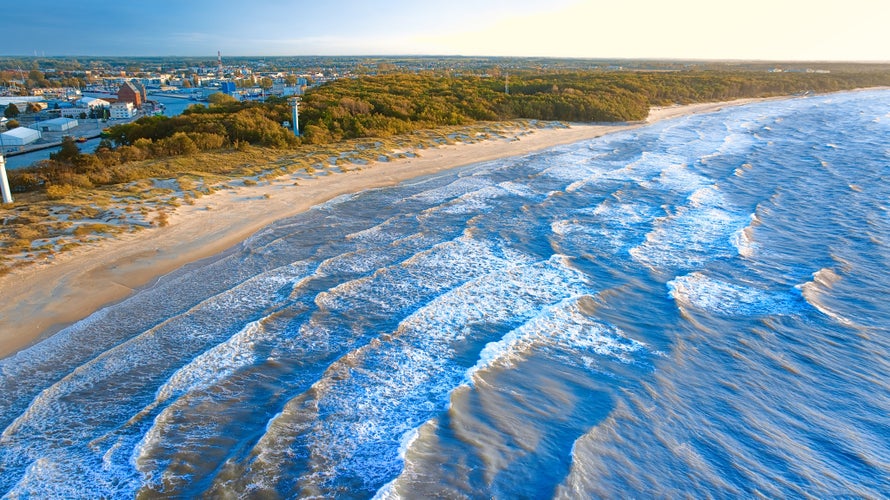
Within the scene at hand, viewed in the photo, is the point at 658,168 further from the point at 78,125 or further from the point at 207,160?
the point at 78,125

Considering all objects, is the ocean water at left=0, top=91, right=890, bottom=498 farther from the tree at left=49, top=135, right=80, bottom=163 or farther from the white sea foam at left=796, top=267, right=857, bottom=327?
the tree at left=49, top=135, right=80, bottom=163

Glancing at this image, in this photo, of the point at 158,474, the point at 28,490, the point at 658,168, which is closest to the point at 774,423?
the point at 158,474

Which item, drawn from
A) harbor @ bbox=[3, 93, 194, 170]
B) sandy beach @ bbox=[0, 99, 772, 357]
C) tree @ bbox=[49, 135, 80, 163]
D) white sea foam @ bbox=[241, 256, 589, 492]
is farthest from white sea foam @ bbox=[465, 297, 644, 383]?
harbor @ bbox=[3, 93, 194, 170]

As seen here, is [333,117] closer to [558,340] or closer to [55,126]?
[558,340]

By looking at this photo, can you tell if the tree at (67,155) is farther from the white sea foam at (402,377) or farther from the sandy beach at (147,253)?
the white sea foam at (402,377)

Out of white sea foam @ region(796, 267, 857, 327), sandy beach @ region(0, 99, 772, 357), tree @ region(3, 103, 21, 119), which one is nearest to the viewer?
sandy beach @ region(0, 99, 772, 357)
